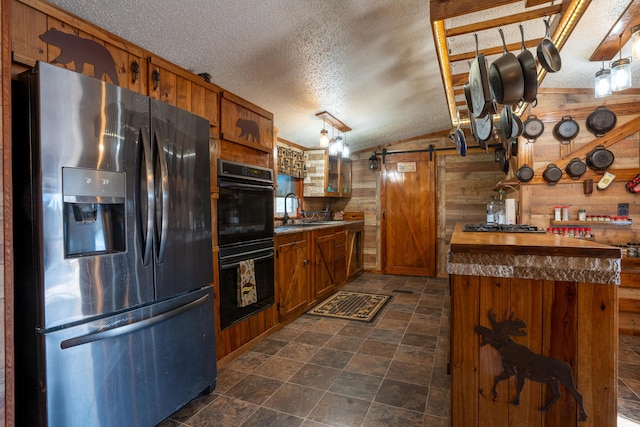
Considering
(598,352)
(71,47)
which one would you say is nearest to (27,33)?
(71,47)

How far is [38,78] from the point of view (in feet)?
4.14

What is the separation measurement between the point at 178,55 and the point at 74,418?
2.00 metres

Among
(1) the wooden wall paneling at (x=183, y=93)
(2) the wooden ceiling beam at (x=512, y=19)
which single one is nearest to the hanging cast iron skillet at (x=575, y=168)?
(2) the wooden ceiling beam at (x=512, y=19)

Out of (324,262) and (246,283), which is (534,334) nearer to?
(246,283)

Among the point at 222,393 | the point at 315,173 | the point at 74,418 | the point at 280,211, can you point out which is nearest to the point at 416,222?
the point at 315,173

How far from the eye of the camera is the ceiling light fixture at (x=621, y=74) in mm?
2248

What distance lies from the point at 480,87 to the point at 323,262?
2714 mm

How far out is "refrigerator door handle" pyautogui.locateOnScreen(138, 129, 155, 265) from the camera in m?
1.60

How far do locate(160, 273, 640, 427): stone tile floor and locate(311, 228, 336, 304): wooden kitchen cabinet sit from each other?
560 millimetres

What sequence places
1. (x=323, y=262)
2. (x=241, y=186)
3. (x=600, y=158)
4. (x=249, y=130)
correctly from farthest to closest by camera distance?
1. (x=323, y=262)
2. (x=600, y=158)
3. (x=249, y=130)
4. (x=241, y=186)

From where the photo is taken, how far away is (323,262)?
4.05 m

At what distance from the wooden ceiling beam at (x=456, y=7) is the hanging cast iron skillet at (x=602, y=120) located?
95.0 inches

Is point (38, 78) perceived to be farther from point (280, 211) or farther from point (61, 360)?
→ point (280, 211)

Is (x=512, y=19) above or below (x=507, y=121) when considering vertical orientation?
above
